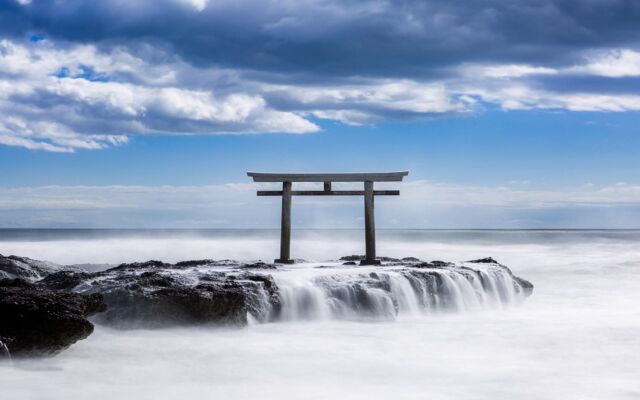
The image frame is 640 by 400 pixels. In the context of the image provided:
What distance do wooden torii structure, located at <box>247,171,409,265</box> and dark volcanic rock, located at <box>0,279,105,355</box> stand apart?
7.76m

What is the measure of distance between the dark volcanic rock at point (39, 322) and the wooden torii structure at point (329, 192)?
25.5 feet

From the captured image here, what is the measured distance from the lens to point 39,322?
335 inches

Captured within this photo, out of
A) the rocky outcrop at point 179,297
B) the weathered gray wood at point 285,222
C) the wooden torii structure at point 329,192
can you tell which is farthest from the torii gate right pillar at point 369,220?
the rocky outcrop at point 179,297

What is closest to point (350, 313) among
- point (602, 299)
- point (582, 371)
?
point (582, 371)

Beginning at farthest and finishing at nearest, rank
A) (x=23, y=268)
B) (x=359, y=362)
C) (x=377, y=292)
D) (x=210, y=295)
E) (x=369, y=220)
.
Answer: (x=369, y=220) < (x=23, y=268) < (x=377, y=292) < (x=210, y=295) < (x=359, y=362)

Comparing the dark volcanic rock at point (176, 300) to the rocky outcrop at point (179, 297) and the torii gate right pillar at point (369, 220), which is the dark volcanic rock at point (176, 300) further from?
the torii gate right pillar at point (369, 220)

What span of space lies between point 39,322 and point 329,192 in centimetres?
895

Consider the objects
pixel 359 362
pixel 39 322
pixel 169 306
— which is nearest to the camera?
pixel 39 322

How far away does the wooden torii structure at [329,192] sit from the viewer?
646 inches

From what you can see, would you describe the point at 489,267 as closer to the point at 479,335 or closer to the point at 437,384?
the point at 479,335

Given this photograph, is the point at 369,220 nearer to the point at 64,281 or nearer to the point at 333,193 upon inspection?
the point at 333,193

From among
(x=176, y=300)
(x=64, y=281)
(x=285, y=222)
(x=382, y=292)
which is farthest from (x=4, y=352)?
(x=285, y=222)

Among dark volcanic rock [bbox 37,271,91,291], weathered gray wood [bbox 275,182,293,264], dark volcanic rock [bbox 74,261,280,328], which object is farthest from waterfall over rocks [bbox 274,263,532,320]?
dark volcanic rock [bbox 37,271,91,291]

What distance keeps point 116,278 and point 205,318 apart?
192 cm
